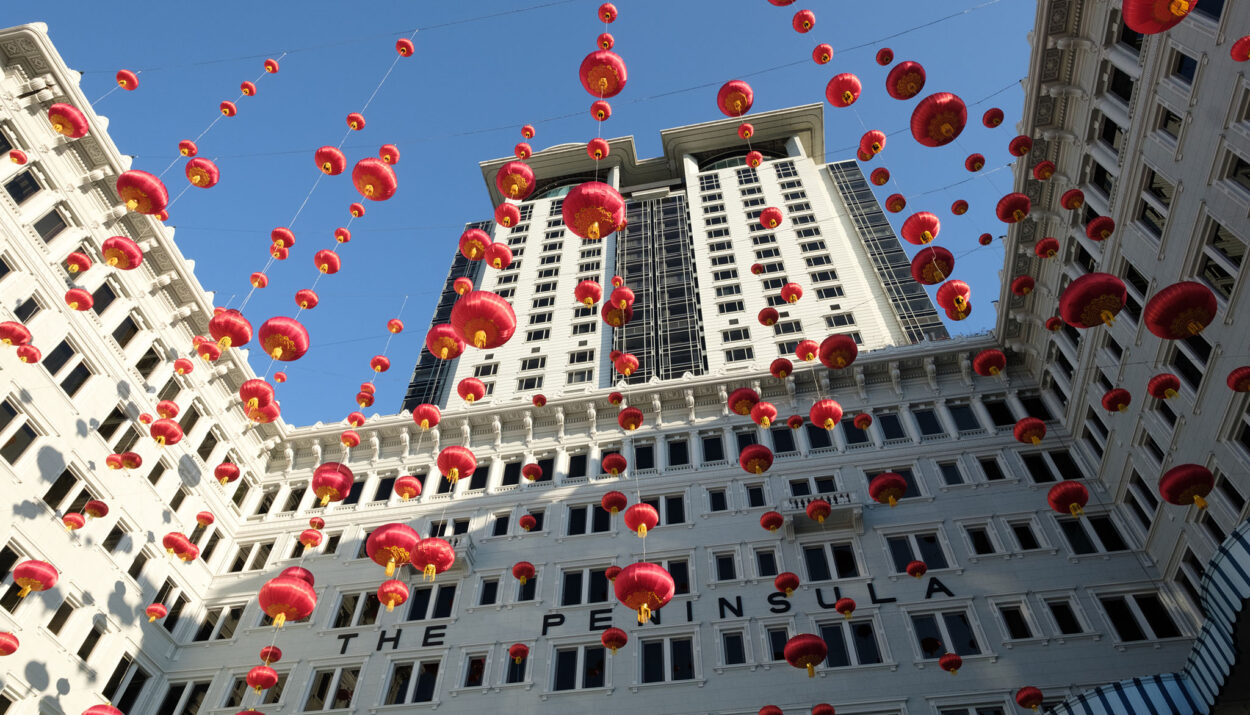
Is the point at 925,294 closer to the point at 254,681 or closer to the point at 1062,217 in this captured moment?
the point at 1062,217

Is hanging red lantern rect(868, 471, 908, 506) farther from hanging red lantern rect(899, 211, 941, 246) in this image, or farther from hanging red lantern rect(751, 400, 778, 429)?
hanging red lantern rect(899, 211, 941, 246)

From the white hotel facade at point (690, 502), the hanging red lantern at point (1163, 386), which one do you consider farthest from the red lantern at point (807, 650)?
the hanging red lantern at point (1163, 386)

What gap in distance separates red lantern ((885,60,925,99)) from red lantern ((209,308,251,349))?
17.4 meters

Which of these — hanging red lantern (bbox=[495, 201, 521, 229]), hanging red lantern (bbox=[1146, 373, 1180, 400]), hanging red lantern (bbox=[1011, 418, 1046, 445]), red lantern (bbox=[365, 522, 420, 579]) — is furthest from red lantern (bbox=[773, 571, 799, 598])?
hanging red lantern (bbox=[495, 201, 521, 229])

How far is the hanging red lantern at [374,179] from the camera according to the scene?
17.8 m

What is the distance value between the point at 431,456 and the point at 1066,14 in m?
29.6

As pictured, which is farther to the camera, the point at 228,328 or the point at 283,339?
the point at 228,328

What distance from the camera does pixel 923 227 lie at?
64.0 ft

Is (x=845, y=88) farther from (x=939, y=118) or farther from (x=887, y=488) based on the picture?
(x=887, y=488)

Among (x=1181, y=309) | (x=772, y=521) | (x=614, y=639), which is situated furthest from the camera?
(x=772, y=521)

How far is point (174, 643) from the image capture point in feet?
91.0

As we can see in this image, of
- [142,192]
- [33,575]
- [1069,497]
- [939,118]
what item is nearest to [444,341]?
[142,192]

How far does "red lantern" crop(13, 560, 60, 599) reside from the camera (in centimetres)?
1936

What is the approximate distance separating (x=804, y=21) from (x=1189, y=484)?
1363 centimetres
